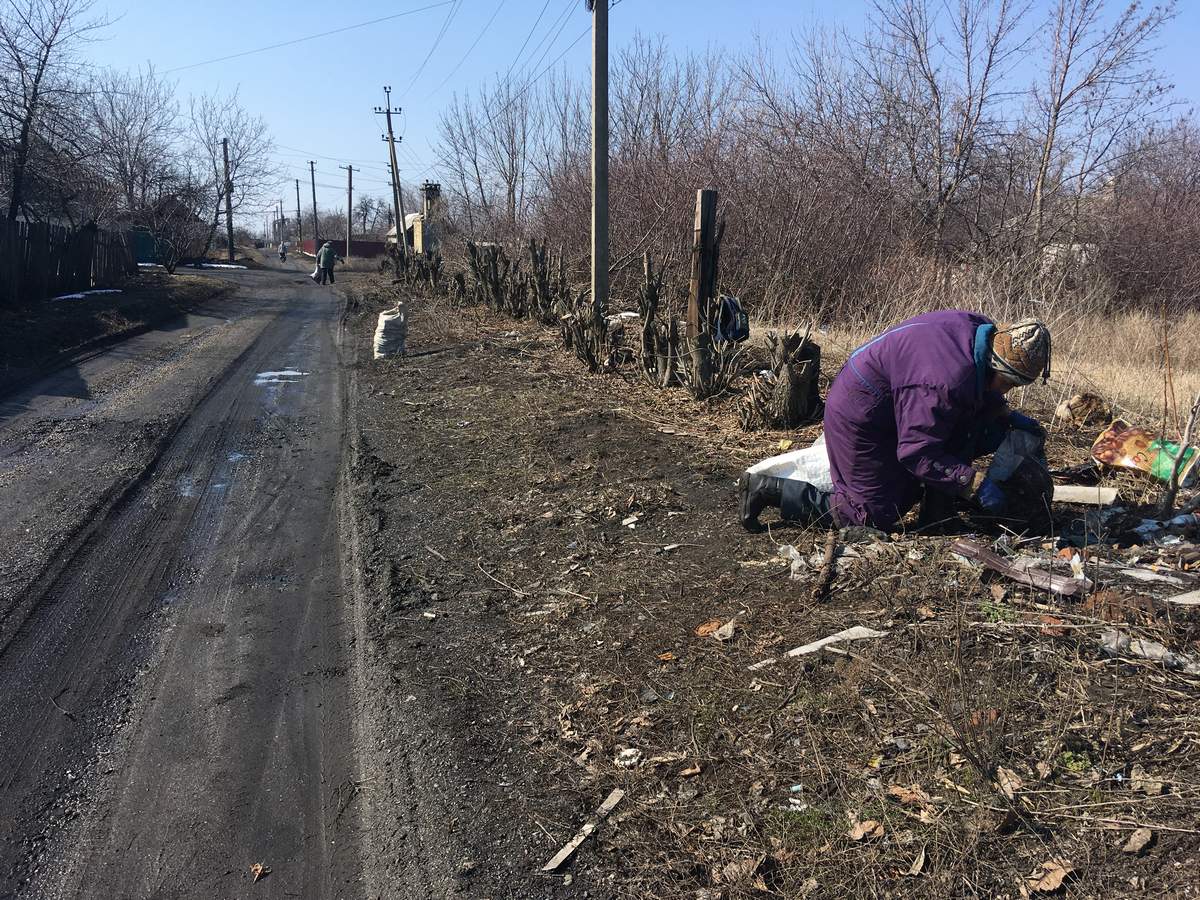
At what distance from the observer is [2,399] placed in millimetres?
9625

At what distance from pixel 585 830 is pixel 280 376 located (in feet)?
34.8

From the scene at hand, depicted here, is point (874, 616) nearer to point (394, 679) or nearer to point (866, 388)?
point (866, 388)

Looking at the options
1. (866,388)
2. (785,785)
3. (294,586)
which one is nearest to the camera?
(785,785)

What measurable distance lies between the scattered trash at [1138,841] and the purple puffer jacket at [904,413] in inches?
75.3

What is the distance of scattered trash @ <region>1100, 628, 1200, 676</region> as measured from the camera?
2.98 metres

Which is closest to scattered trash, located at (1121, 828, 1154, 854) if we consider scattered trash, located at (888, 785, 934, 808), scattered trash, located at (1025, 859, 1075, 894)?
scattered trash, located at (1025, 859, 1075, 894)

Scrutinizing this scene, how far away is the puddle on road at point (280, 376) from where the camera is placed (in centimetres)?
1166

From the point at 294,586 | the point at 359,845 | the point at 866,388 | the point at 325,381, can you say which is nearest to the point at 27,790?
the point at 359,845

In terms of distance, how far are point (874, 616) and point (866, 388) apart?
4.16 feet

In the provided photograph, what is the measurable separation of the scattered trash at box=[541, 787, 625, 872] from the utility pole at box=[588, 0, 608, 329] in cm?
983

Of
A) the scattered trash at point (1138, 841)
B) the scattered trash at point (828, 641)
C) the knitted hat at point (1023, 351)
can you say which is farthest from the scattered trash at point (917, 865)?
the knitted hat at point (1023, 351)

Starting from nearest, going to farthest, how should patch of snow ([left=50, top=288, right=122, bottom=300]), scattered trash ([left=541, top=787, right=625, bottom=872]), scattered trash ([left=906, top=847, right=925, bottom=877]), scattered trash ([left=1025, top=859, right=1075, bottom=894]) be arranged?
scattered trash ([left=1025, top=859, right=1075, bottom=894]) → scattered trash ([left=906, top=847, right=925, bottom=877]) → scattered trash ([left=541, top=787, right=625, bottom=872]) → patch of snow ([left=50, top=288, right=122, bottom=300])

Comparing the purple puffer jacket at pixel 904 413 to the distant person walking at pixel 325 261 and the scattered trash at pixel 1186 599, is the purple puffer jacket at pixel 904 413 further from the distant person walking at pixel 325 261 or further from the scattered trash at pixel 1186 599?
the distant person walking at pixel 325 261

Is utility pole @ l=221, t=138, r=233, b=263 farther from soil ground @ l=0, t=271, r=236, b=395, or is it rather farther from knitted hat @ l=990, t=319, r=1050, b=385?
knitted hat @ l=990, t=319, r=1050, b=385
